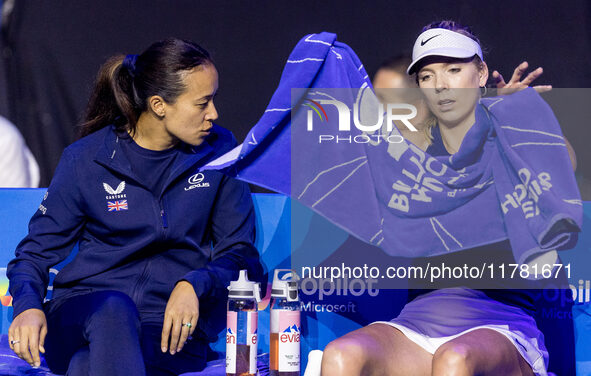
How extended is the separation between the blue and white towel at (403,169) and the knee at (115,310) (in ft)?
1.59

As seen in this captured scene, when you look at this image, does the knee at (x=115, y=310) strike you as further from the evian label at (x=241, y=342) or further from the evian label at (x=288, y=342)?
the evian label at (x=288, y=342)

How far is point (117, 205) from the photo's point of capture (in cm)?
219

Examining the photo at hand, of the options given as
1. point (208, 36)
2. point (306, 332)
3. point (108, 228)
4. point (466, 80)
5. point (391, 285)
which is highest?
point (208, 36)

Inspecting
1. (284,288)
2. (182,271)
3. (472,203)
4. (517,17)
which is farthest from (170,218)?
(517,17)

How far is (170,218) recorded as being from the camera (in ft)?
7.23

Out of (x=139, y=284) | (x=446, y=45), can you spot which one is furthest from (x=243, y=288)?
(x=446, y=45)

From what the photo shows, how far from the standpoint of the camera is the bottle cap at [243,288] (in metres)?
2.08

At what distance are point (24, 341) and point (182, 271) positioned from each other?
1.68 ft

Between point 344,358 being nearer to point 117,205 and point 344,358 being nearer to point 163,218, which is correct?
point 163,218

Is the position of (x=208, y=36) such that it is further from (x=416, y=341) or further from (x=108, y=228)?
(x=416, y=341)

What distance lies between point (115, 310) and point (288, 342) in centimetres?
49

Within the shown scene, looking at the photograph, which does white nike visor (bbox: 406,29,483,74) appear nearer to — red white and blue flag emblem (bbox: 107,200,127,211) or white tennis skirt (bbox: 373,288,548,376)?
white tennis skirt (bbox: 373,288,548,376)

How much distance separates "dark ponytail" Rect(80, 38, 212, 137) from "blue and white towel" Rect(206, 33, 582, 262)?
10.6 inches

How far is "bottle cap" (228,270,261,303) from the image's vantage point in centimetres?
208
